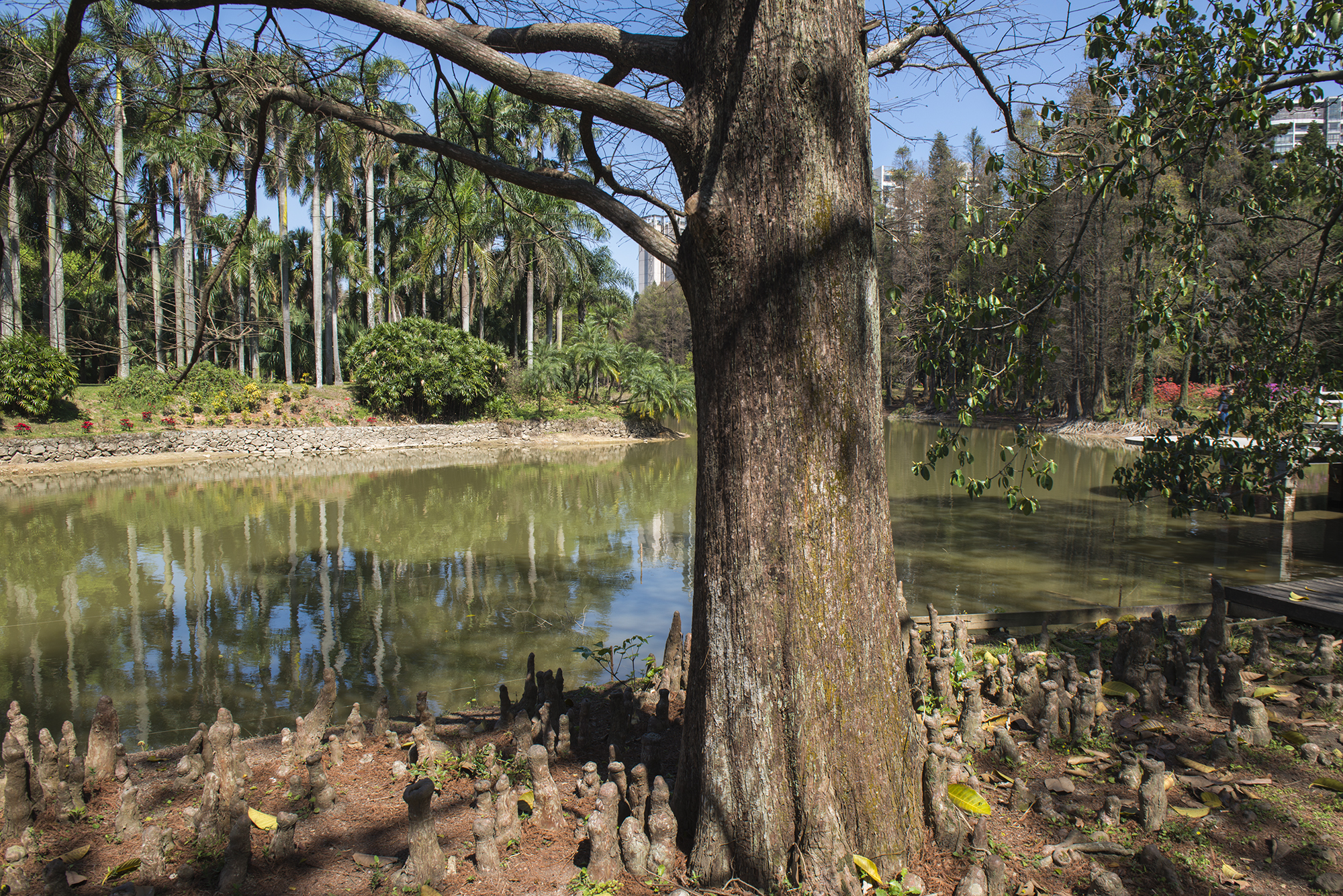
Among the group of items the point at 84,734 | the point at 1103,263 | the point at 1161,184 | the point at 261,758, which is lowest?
the point at 84,734

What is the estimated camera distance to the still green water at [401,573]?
251 inches

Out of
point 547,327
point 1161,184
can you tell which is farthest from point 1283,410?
point 547,327

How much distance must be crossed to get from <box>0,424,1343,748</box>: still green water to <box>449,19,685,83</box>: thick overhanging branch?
14.7ft

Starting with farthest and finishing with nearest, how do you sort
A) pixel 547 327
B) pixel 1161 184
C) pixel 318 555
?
1. pixel 547 327
2. pixel 1161 184
3. pixel 318 555

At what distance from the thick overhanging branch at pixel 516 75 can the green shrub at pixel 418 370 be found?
2670 centimetres

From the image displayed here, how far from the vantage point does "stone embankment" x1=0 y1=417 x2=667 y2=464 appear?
20.4m

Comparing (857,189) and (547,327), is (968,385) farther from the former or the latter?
(547,327)

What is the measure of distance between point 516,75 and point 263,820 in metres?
3.20

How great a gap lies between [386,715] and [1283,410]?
23.8ft

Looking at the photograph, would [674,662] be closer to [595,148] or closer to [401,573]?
[595,148]

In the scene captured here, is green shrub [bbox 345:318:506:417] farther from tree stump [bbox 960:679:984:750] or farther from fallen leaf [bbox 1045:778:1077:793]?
fallen leaf [bbox 1045:778:1077:793]

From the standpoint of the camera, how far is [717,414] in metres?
2.84

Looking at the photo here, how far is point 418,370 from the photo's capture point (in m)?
28.3

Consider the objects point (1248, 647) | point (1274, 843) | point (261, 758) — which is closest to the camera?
point (1274, 843)
